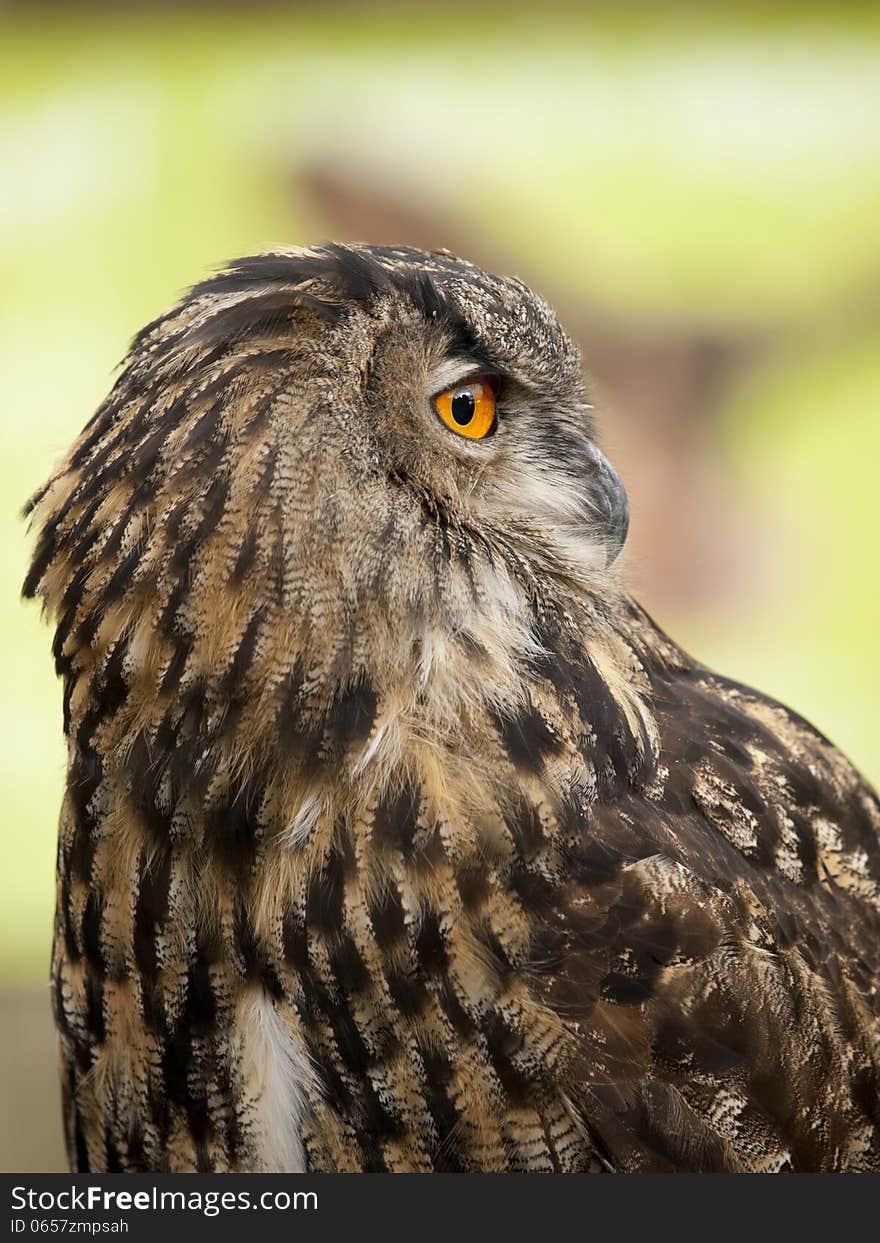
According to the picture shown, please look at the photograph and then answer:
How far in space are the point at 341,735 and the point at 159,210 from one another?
206cm

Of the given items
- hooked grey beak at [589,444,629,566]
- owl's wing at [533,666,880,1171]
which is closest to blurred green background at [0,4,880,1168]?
hooked grey beak at [589,444,629,566]

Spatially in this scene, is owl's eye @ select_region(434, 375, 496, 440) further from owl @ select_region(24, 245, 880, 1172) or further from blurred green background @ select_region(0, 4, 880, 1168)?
blurred green background @ select_region(0, 4, 880, 1168)

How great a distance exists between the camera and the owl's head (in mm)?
1121

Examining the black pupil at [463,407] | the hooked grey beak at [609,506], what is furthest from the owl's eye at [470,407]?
the hooked grey beak at [609,506]

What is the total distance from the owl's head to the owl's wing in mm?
269

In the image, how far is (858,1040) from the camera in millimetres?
1318

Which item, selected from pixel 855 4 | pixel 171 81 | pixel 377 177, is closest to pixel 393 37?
pixel 377 177

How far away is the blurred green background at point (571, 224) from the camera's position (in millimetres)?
2771

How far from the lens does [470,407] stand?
4.15 ft

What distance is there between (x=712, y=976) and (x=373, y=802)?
38 centimetres

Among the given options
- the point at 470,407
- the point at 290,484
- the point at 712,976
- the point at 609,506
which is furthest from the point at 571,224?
the point at 712,976

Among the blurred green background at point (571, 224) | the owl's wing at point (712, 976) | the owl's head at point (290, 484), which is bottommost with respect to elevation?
Result: the owl's wing at point (712, 976)

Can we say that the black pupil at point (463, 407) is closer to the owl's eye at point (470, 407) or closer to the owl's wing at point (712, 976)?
the owl's eye at point (470, 407)

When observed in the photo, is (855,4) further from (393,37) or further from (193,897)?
(193,897)
